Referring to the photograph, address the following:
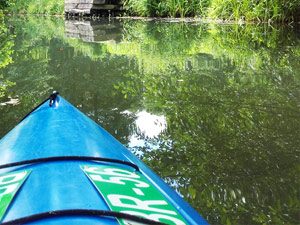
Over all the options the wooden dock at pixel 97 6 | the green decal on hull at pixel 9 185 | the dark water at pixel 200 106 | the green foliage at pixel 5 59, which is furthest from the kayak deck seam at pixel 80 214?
the wooden dock at pixel 97 6

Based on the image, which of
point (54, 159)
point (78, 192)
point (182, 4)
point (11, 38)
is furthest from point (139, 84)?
point (182, 4)

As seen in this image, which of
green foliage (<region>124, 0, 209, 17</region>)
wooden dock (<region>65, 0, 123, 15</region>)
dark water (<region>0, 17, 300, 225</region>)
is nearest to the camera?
dark water (<region>0, 17, 300, 225</region>)

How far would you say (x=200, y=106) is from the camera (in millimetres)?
3859

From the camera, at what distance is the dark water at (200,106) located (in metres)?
2.40

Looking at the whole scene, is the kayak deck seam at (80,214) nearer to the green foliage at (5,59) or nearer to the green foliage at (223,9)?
the green foliage at (5,59)

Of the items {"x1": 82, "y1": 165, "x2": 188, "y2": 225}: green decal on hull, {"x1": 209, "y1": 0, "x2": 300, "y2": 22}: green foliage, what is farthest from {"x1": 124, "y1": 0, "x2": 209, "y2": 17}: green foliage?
{"x1": 82, "y1": 165, "x2": 188, "y2": 225}: green decal on hull

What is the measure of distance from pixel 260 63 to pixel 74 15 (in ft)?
42.6

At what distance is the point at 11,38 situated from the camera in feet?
32.5

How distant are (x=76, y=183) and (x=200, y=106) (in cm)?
246

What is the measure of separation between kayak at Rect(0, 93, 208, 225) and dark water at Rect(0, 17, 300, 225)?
577mm

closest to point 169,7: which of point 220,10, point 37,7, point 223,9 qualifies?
point 220,10

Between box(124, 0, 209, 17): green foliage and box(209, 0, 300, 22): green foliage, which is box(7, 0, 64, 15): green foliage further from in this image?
box(209, 0, 300, 22): green foliage

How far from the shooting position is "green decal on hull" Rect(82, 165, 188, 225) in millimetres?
1358

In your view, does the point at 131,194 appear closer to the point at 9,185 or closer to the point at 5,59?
the point at 9,185
